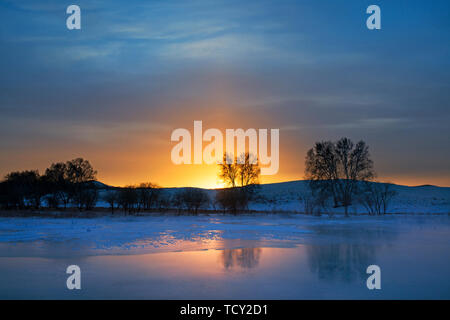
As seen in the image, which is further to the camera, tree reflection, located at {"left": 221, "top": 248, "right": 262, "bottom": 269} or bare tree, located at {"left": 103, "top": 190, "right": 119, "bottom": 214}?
bare tree, located at {"left": 103, "top": 190, "right": 119, "bottom": 214}

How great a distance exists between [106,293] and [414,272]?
7.21 metres

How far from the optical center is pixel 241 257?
11656 millimetres

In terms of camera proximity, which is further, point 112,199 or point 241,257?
point 112,199

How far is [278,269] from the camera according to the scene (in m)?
9.65

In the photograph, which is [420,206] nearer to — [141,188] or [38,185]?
[141,188]

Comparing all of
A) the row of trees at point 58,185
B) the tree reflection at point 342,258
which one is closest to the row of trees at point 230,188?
the row of trees at point 58,185

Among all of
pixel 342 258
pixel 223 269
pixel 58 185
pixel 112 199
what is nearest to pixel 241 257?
pixel 223 269

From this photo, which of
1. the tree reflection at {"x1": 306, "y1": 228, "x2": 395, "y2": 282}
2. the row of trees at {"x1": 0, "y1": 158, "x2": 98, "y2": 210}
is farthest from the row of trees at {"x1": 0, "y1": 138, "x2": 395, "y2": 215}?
the tree reflection at {"x1": 306, "y1": 228, "x2": 395, "y2": 282}

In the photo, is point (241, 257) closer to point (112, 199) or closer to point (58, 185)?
point (112, 199)

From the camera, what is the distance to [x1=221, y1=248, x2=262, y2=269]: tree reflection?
33.6ft

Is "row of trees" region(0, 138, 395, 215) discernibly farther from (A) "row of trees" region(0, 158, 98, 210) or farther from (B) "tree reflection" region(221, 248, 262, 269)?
(B) "tree reflection" region(221, 248, 262, 269)

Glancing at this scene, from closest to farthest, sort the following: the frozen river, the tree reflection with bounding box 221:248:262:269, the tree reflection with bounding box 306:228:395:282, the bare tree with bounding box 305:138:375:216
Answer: the frozen river, the tree reflection with bounding box 306:228:395:282, the tree reflection with bounding box 221:248:262:269, the bare tree with bounding box 305:138:375:216

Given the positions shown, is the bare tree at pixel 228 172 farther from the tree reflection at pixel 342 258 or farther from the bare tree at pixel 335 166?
the tree reflection at pixel 342 258
